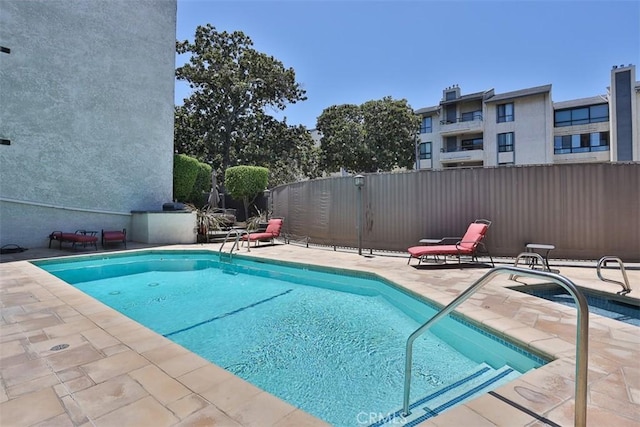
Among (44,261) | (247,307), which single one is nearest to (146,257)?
(44,261)

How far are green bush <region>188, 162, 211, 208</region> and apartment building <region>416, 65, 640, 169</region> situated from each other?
19508 mm

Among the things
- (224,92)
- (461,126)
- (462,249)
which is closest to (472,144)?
(461,126)

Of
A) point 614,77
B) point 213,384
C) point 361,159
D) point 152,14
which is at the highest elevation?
point 614,77

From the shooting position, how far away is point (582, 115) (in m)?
27.0

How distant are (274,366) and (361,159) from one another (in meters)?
26.1

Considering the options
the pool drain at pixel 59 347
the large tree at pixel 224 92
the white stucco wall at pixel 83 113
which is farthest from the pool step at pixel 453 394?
the large tree at pixel 224 92

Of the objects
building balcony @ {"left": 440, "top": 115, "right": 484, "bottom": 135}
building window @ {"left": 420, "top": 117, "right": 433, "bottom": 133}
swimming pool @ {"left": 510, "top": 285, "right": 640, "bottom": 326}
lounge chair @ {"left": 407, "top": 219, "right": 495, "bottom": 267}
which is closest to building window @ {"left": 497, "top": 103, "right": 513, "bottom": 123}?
building balcony @ {"left": 440, "top": 115, "right": 484, "bottom": 135}

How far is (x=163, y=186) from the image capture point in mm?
14094

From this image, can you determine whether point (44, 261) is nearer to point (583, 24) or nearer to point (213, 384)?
point (213, 384)

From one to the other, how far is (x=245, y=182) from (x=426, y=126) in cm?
2145

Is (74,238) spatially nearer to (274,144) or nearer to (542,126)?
(274,144)

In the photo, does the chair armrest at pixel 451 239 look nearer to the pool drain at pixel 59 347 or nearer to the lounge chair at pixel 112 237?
the pool drain at pixel 59 347

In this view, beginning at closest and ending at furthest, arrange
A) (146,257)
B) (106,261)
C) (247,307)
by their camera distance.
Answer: (247,307) → (106,261) → (146,257)

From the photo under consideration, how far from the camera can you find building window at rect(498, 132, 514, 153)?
2766cm
